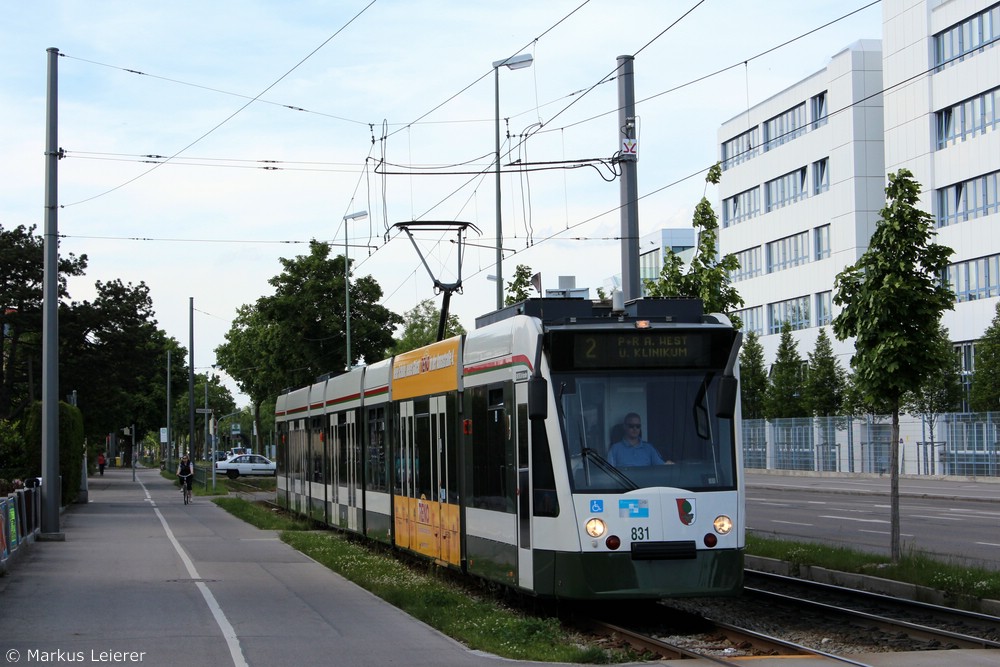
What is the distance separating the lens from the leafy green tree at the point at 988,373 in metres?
46.6

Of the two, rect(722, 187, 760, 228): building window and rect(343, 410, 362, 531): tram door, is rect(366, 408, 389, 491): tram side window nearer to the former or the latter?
rect(343, 410, 362, 531): tram door

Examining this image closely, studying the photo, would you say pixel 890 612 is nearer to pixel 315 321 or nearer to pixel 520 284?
pixel 520 284

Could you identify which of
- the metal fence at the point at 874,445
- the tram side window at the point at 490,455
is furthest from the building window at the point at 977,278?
the tram side window at the point at 490,455

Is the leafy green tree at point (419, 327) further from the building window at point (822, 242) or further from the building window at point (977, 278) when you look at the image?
the building window at point (977, 278)

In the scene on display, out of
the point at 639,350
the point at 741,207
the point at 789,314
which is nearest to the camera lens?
the point at 639,350

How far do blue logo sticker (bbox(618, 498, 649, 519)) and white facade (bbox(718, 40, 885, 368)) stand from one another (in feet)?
153

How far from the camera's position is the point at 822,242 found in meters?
65.2

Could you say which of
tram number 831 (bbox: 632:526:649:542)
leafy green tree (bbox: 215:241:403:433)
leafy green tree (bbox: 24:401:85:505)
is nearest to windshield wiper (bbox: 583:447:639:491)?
tram number 831 (bbox: 632:526:649:542)

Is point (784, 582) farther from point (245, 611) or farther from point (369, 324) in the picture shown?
point (369, 324)

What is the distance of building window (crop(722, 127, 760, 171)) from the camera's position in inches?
2864

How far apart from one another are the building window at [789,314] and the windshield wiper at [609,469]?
A: 54.3 m

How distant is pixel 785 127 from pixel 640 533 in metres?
59.7

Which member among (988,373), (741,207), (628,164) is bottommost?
(988,373)

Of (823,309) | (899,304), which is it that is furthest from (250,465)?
(899,304)
